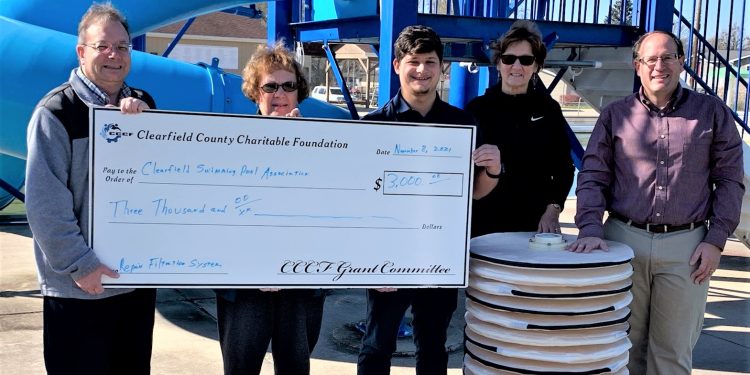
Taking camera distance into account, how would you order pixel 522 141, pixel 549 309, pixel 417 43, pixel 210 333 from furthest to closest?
pixel 210 333
pixel 522 141
pixel 417 43
pixel 549 309

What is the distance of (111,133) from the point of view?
2.70 metres

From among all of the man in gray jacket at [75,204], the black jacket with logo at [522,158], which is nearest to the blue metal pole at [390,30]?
the black jacket with logo at [522,158]

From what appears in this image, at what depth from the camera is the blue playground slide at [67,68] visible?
4.70 m

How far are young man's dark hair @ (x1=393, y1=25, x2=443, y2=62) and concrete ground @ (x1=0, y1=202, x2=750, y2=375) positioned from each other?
2311 mm

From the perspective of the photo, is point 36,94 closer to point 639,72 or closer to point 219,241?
point 219,241

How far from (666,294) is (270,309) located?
5.57 ft

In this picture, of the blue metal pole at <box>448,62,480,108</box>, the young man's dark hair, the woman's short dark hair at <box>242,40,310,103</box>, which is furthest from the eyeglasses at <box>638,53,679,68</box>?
the blue metal pole at <box>448,62,480,108</box>

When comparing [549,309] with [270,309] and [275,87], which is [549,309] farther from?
[275,87]

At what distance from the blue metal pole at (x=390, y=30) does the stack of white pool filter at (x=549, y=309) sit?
2092 millimetres

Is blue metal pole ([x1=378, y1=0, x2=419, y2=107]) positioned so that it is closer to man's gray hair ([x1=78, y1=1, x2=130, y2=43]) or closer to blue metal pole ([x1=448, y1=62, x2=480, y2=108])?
man's gray hair ([x1=78, y1=1, x2=130, y2=43])

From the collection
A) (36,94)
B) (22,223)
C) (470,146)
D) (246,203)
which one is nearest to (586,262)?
(470,146)

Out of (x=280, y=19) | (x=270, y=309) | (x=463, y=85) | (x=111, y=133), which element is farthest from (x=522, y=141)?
(x=463, y=85)

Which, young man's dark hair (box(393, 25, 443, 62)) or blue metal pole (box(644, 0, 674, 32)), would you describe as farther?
blue metal pole (box(644, 0, 674, 32))

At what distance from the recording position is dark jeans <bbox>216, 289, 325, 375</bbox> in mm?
2908
